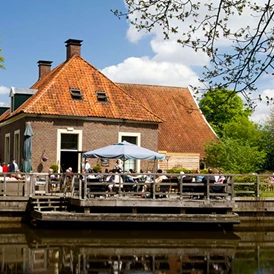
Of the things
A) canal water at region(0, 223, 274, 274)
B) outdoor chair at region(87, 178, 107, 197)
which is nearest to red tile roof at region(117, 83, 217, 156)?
outdoor chair at region(87, 178, 107, 197)

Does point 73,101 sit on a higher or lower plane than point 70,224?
higher

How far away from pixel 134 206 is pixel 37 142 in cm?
1012

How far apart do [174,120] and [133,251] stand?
21.9 m

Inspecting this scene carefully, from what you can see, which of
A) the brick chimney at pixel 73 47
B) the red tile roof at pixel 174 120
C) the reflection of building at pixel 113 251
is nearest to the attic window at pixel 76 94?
the brick chimney at pixel 73 47

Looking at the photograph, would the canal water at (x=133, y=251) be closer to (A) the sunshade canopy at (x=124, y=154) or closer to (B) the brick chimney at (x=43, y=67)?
(A) the sunshade canopy at (x=124, y=154)

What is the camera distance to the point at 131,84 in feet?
125

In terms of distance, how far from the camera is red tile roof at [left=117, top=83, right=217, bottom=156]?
3469cm

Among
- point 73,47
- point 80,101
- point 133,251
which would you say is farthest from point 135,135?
point 133,251

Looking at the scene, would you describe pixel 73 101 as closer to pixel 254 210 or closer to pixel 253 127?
pixel 254 210

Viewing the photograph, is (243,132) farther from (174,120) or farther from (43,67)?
(43,67)

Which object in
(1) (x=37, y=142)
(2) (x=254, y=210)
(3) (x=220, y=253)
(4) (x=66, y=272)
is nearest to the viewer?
(4) (x=66, y=272)

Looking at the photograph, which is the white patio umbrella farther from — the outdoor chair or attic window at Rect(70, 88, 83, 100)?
attic window at Rect(70, 88, 83, 100)

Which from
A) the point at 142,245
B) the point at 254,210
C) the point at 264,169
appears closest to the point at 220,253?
the point at 142,245

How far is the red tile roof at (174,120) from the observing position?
3469cm
